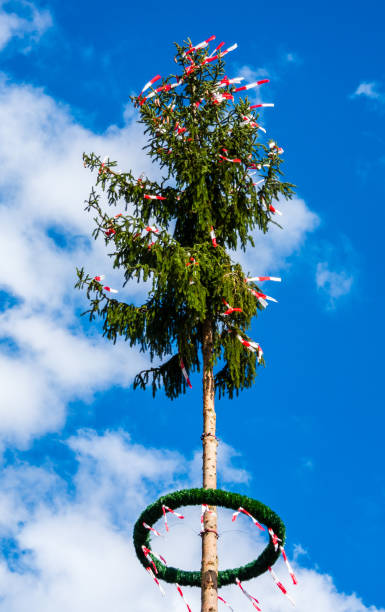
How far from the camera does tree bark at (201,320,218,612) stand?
30.5 ft

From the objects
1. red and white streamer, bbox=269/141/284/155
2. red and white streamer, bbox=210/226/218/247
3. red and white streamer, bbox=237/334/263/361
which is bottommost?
red and white streamer, bbox=237/334/263/361

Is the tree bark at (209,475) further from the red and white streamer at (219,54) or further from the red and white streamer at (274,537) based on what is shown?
the red and white streamer at (219,54)

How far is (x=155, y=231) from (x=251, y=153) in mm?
2688

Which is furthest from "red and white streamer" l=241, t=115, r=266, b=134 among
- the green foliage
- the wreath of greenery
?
the wreath of greenery

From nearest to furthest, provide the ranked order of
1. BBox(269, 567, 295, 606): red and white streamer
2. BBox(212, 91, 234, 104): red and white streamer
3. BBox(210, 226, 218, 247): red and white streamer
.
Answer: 1. BBox(269, 567, 295, 606): red and white streamer
2. BBox(210, 226, 218, 247): red and white streamer
3. BBox(212, 91, 234, 104): red and white streamer

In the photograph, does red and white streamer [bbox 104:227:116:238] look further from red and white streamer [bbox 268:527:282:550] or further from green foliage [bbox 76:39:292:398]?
red and white streamer [bbox 268:527:282:550]

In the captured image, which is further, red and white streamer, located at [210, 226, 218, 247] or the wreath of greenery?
red and white streamer, located at [210, 226, 218, 247]

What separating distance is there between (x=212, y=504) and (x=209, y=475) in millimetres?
1132

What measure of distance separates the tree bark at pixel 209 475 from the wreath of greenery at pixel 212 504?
31.9 inches

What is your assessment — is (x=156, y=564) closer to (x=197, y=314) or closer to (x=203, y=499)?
(x=203, y=499)

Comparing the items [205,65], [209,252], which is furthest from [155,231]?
[205,65]

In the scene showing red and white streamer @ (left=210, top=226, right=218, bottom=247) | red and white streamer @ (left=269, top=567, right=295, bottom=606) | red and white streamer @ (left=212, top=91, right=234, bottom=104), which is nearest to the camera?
red and white streamer @ (left=269, top=567, right=295, bottom=606)

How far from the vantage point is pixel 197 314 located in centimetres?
1186

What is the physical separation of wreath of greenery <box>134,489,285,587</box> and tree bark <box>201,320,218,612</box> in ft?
2.66
